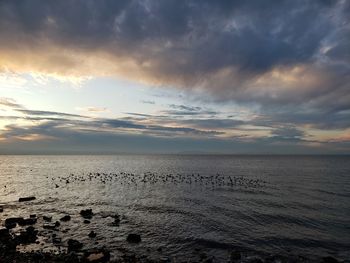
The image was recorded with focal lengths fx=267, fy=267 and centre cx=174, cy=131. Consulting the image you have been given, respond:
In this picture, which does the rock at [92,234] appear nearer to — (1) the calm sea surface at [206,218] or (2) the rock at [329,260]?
(1) the calm sea surface at [206,218]

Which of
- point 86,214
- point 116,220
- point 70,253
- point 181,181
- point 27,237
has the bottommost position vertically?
point 70,253

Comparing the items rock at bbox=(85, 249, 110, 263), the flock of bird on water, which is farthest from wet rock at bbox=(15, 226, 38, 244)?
the flock of bird on water

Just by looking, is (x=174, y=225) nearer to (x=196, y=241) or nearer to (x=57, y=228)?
(x=196, y=241)

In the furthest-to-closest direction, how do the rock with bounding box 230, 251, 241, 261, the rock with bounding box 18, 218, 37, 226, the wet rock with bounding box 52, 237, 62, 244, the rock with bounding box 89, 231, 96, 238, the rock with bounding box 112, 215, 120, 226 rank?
the rock with bounding box 112, 215, 120, 226 → the rock with bounding box 18, 218, 37, 226 → the rock with bounding box 89, 231, 96, 238 → the wet rock with bounding box 52, 237, 62, 244 → the rock with bounding box 230, 251, 241, 261

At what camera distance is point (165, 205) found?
47.2 m

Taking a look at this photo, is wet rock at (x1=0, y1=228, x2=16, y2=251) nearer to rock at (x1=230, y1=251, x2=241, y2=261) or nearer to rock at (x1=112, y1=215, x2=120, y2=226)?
rock at (x1=112, y1=215, x2=120, y2=226)

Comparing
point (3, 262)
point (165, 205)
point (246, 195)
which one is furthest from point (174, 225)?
point (246, 195)

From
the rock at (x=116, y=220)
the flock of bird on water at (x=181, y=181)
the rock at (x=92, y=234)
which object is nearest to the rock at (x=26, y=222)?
the rock at (x=92, y=234)

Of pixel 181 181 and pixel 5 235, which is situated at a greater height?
pixel 181 181

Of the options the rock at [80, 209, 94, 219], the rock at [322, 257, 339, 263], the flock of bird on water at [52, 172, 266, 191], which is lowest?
the rock at [322, 257, 339, 263]

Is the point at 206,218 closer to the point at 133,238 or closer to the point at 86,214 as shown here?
the point at 133,238

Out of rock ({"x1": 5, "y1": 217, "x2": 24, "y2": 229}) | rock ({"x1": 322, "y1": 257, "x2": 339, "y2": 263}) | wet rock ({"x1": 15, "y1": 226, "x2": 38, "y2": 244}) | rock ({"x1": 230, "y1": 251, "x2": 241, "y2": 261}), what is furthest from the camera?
rock ({"x1": 5, "y1": 217, "x2": 24, "y2": 229})

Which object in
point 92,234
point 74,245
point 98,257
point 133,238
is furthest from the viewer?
point 92,234

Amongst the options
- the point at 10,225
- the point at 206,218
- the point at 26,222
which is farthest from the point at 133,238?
the point at 10,225
